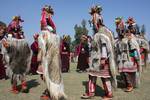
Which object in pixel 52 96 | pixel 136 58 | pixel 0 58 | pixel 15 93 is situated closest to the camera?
pixel 52 96

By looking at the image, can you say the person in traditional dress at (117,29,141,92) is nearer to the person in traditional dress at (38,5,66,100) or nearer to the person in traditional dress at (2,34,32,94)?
the person in traditional dress at (38,5,66,100)

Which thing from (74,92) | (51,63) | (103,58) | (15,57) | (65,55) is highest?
(65,55)

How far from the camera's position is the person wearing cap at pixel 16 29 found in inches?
387

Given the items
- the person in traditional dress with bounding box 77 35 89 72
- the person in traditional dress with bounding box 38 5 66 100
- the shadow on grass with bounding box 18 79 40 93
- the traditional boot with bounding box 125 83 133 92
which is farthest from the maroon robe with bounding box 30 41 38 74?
the person in traditional dress with bounding box 38 5 66 100

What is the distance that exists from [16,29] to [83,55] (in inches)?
306

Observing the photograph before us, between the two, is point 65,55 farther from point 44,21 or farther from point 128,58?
point 44,21

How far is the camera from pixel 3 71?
14141mm

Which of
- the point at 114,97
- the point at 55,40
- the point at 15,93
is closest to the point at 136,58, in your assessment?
the point at 114,97

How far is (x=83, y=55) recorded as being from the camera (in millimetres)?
17266

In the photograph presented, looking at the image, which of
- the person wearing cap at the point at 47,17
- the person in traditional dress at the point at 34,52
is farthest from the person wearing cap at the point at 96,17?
the person in traditional dress at the point at 34,52

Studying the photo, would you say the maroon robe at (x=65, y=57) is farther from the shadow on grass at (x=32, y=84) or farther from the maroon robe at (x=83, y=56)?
the shadow on grass at (x=32, y=84)

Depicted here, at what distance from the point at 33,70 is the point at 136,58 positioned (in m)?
6.58

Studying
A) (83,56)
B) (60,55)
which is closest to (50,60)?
(60,55)

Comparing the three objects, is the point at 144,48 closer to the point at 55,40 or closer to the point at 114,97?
the point at 114,97
